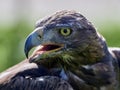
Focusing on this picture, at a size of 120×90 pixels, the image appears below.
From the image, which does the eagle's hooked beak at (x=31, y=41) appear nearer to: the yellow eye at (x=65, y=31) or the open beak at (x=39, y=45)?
the open beak at (x=39, y=45)

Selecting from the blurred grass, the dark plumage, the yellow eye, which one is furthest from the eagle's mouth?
the blurred grass

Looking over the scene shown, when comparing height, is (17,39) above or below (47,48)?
below

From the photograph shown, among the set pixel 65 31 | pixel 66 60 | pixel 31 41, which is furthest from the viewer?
pixel 66 60

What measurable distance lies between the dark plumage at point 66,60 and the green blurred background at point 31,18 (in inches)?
178

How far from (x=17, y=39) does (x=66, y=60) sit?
6.34 metres

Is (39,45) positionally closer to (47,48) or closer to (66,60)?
(47,48)

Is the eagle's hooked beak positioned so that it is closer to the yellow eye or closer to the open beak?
the open beak

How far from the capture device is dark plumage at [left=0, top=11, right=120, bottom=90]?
7.51 m

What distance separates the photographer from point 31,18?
51.4 ft

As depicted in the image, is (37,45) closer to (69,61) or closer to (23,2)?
(69,61)

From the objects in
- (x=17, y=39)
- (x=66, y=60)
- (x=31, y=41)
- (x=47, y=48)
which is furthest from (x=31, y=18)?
(x=31, y=41)

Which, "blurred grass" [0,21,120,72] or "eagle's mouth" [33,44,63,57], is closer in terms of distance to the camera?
"eagle's mouth" [33,44,63,57]

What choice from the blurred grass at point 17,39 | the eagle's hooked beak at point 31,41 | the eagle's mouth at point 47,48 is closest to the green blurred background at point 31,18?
the blurred grass at point 17,39

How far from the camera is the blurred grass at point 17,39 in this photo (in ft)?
42.5
